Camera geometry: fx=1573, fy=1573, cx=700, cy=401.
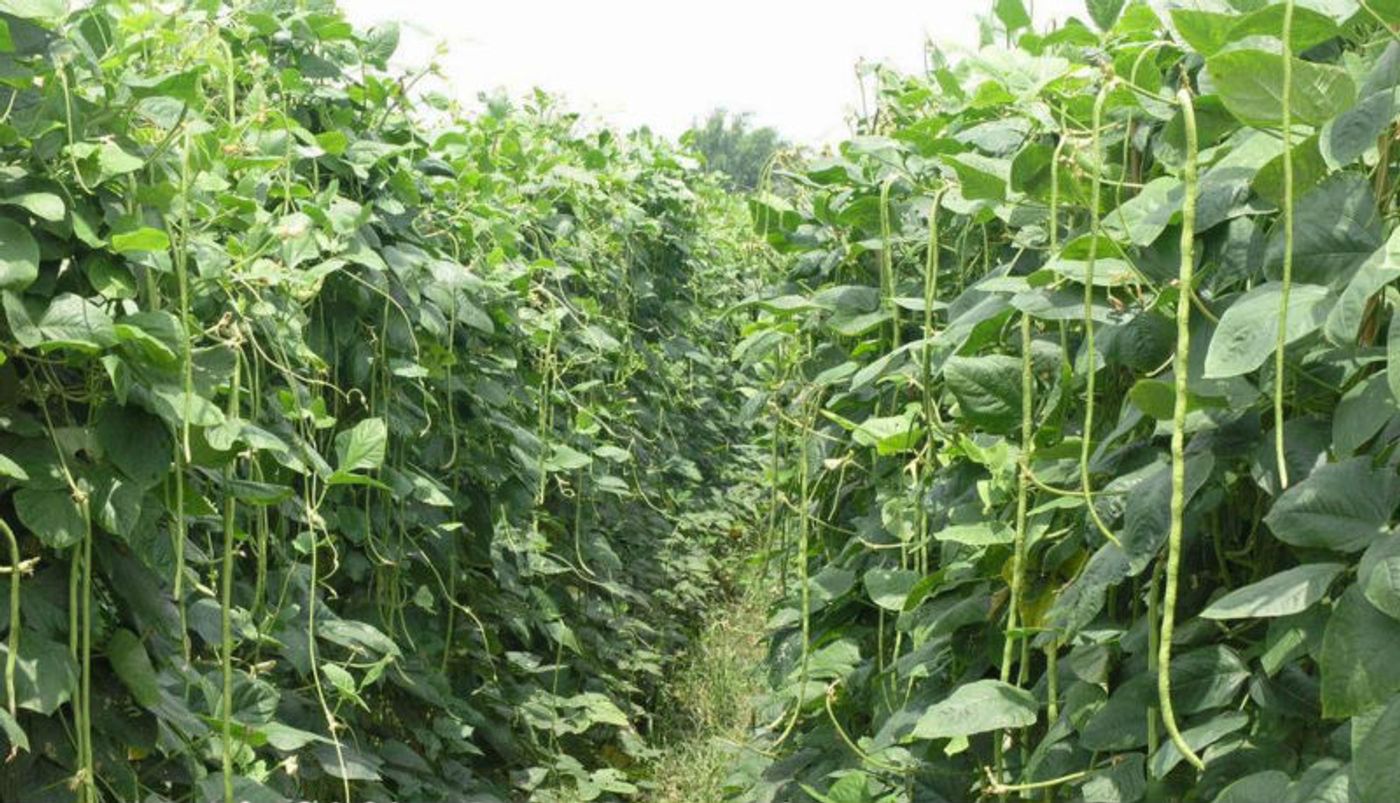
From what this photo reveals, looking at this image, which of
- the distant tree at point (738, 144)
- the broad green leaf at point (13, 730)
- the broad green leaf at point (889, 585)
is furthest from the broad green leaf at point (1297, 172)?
the distant tree at point (738, 144)

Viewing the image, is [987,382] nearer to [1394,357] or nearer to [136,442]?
[1394,357]

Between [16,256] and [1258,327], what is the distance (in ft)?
4.19

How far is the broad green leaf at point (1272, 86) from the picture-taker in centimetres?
123

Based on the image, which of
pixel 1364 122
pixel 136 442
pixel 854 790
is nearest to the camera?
pixel 1364 122

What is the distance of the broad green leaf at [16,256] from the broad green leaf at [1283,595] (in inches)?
49.6

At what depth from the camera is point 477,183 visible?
3.61 meters

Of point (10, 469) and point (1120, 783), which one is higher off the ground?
point (10, 469)

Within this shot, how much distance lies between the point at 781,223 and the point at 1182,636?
187cm

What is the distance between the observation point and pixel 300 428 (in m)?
2.67

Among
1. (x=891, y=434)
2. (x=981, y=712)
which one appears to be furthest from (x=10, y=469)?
(x=891, y=434)

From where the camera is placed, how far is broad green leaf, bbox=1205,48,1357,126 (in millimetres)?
1228

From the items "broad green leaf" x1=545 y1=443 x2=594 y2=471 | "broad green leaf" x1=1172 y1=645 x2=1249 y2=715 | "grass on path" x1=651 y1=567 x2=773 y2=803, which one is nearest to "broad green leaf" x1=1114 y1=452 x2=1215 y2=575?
"broad green leaf" x1=1172 y1=645 x2=1249 y2=715

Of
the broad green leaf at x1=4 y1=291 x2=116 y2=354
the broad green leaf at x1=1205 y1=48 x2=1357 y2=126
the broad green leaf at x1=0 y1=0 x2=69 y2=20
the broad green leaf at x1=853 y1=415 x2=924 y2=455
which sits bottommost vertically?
the broad green leaf at x1=853 y1=415 x2=924 y2=455

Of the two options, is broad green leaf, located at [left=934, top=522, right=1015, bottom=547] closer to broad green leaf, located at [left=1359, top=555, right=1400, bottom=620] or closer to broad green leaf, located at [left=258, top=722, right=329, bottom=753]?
broad green leaf, located at [left=1359, top=555, right=1400, bottom=620]
